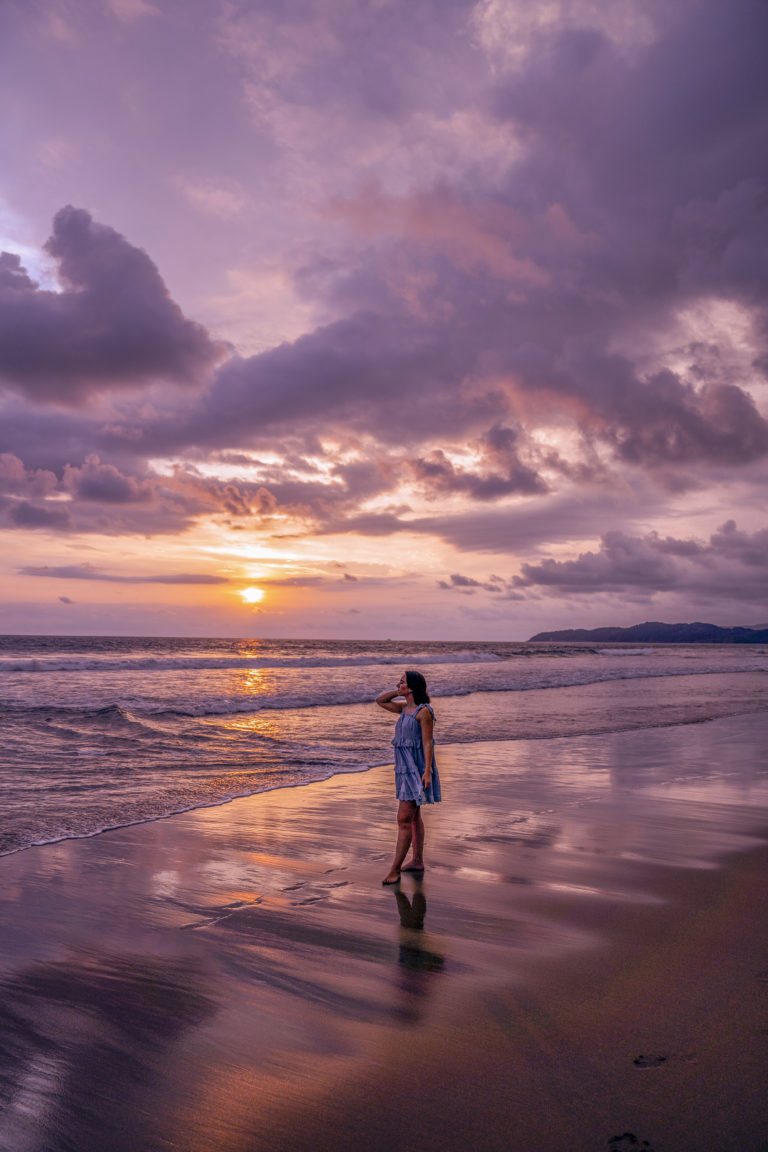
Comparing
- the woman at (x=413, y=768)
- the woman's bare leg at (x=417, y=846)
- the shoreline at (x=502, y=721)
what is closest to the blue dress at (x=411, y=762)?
the woman at (x=413, y=768)

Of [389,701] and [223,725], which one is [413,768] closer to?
[389,701]

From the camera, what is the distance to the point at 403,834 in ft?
20.6

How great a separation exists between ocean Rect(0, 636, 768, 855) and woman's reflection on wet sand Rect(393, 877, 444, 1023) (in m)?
4.22

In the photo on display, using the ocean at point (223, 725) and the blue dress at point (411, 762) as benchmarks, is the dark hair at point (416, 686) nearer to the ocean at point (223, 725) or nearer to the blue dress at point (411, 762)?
the blue dress at point (411, 762)

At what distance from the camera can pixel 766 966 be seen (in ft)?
13.9

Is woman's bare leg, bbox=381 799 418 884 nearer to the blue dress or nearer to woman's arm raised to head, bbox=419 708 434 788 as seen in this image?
the blue dress

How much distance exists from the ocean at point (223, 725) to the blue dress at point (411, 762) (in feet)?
12.4

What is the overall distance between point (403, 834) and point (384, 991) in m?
2.26

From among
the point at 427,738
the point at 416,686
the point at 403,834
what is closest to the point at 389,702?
the point at 416,686

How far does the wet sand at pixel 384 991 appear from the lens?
9.51ft

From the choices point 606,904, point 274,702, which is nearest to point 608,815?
point 606,904


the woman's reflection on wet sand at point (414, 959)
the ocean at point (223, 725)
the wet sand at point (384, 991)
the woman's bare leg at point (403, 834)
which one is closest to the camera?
the wet sand at point (384, 991)

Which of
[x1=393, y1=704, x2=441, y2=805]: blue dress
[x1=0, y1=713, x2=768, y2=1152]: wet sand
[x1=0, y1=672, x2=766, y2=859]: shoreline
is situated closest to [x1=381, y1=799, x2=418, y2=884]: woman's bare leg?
[x1=393, y1=704, x2=441, y2=805]: blue dress

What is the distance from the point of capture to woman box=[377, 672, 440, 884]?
245 inches
